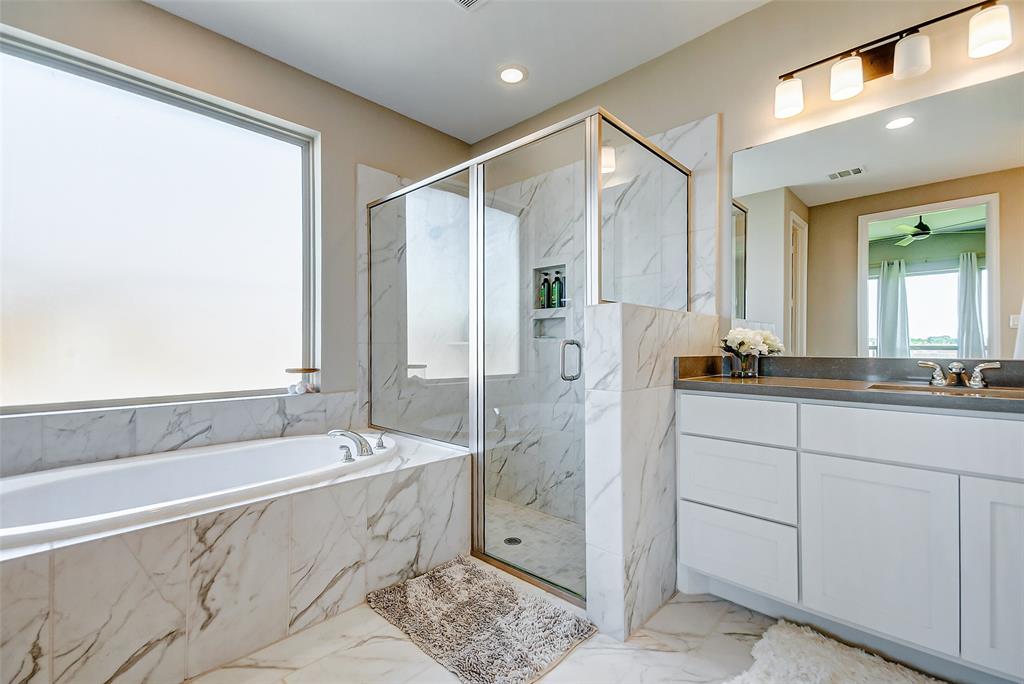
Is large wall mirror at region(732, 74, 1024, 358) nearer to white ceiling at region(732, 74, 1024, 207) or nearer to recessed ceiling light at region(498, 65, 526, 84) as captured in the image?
white ceiling at region(732, 74, 1024, 207)

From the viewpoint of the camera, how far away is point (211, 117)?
2.38m

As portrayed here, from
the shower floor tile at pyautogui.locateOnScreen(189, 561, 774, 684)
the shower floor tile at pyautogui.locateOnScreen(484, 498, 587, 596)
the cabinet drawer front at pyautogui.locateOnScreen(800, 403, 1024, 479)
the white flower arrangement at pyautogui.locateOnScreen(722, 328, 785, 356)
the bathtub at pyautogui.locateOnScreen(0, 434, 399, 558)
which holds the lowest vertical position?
the shower floor tile at pyautogui.locateOnScreen(189, 561, 774, 684)

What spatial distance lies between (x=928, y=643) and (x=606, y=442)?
1025mm

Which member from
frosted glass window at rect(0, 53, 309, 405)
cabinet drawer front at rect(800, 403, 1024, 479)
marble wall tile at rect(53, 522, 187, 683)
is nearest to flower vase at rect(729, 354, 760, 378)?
cabinet drawer front at rect(800, 403, 1024, 479)

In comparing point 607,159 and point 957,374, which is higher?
point 607,159

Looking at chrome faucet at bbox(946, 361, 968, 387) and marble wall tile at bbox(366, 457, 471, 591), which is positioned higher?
chrome faucet at bbox(946, 361, 968, 387)

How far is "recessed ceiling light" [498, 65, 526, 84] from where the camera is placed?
254cm

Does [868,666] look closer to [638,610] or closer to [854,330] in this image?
[638,610]

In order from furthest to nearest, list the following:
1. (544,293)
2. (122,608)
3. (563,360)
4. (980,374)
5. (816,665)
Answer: (544,293) < (563,360) < (980,374) < (816,665) < (122,608)

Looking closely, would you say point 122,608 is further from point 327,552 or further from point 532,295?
point 532,295

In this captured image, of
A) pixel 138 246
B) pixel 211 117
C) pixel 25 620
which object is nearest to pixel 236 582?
pixel 25 620

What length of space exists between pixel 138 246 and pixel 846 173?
3172 millimetres

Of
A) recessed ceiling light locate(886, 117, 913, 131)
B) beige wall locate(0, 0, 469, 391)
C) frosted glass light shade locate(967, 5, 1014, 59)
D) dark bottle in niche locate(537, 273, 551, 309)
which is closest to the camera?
frosted glass light shade locate(967, 5, 1014, 59)

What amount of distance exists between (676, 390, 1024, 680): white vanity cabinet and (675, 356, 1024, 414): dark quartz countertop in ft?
0.10
